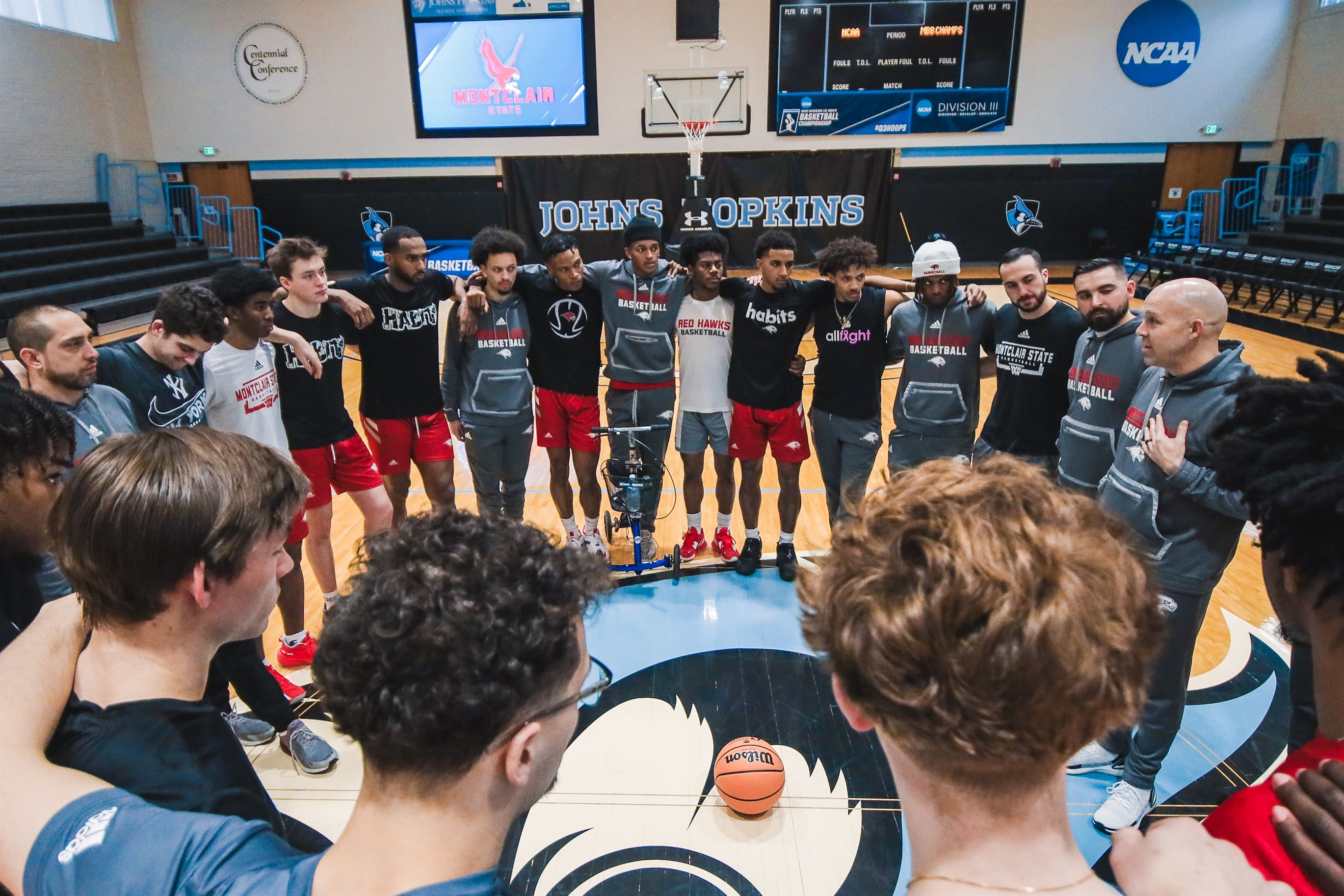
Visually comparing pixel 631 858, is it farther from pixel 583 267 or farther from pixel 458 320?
pixel 583 267

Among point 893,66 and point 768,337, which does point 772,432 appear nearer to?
point 768,337

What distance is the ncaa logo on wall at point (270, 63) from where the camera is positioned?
48.4ft

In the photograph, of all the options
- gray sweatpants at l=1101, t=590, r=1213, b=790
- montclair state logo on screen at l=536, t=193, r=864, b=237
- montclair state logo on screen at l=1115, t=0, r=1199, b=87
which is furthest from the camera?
montclair state logo on screen at l=536, t=193, r=864, b=237

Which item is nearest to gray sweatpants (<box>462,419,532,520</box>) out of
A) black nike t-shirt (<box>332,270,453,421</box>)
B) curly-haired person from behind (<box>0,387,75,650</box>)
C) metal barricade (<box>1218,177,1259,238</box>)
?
black nike t-shirt (<box>332,270,453,421</box>)

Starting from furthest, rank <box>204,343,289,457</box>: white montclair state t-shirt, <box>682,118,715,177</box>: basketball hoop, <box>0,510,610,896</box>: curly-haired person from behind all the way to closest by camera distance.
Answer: <box>682,118,715,177</box>: basketball hoop
<box>204,343,289,457</box>: white montclair state t-shirt
<box>0,510,610,896</box>: curly-haired person from behind

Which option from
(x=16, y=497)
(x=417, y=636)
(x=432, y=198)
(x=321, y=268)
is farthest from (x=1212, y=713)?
(x=432, y=198)

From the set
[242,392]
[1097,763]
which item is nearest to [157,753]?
[242,392]

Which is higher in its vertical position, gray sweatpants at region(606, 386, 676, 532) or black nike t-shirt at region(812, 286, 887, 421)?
black nike t-shirt at region(812, 286, 887, 421)

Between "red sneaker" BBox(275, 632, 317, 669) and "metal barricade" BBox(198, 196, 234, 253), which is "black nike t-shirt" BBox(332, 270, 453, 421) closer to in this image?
"red sneaker" BBox(275, 632, 317, 669)

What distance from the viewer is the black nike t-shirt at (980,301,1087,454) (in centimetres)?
378

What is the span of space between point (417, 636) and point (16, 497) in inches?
51.7

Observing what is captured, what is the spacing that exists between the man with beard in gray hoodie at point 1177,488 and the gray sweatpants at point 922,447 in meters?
1.42

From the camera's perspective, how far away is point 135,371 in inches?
124

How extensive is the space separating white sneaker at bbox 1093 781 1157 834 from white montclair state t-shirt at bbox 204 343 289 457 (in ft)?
12.1
